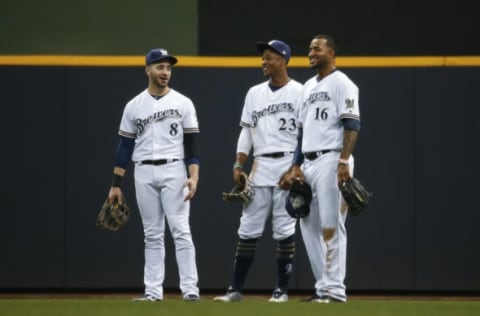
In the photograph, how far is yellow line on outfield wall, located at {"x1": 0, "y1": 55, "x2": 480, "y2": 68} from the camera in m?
11.9

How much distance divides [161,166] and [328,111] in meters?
1.38

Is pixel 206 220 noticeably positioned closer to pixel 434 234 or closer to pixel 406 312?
pixel 434 234

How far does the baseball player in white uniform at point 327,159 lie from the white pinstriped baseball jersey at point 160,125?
93 centimetres

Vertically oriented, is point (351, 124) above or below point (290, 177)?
above

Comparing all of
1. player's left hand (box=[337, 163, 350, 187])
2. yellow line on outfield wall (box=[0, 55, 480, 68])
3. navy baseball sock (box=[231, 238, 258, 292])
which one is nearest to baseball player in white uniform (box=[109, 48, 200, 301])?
navy baseball sock (box=[231, 238, 258, 292])

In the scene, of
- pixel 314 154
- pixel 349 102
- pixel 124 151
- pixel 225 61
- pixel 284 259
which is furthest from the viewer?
pixel 225 61

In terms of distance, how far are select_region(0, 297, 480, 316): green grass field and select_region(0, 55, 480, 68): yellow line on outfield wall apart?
355 centimetres

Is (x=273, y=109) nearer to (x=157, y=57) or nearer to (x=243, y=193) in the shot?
(x=243, y=193)

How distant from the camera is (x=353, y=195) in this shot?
Answer: 28.6ft

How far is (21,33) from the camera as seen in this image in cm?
1227

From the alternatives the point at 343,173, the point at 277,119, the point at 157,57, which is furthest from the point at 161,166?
the point at 343,173

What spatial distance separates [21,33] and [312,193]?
447cm

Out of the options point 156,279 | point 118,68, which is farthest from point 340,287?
point 118,68

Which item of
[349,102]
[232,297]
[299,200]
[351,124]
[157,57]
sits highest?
[157,57]
